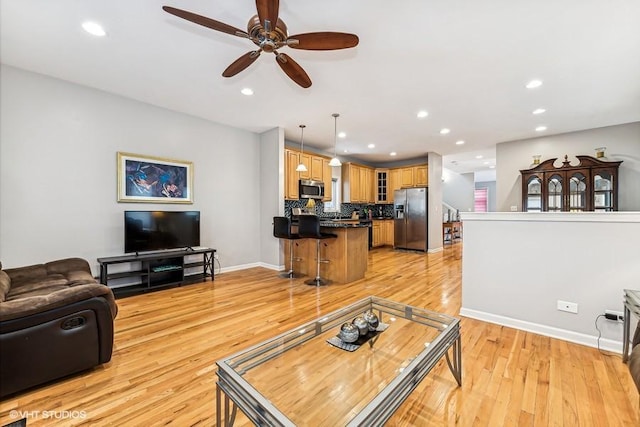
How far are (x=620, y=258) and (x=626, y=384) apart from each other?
38.9 inches

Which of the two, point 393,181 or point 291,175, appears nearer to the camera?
point 291,175

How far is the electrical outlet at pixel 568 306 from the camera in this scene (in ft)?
7.68

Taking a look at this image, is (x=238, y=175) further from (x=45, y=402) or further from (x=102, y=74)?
(x=45, y=402)

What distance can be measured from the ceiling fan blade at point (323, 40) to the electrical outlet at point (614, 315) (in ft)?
9.97

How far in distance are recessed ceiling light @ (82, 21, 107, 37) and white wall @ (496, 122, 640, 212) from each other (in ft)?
24.0

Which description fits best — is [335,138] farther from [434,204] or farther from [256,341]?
[256,341]

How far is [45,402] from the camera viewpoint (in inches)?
63.4

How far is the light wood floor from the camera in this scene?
Answer: 59.3 inches

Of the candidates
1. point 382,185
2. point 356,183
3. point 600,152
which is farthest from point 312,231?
point 600,152

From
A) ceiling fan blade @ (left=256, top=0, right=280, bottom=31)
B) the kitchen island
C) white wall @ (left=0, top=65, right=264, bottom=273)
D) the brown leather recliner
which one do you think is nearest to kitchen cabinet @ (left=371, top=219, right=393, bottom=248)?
the kitchen island

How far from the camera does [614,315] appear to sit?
7.13ft

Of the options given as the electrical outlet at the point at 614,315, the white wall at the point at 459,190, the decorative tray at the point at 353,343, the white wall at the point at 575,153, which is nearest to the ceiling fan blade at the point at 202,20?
the decorative tray at the point at 353,343

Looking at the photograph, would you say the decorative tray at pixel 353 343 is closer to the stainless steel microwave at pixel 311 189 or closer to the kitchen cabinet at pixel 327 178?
the stainless steel microwave at pixel 311 189

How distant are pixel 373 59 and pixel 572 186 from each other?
192 inches
